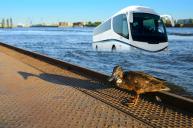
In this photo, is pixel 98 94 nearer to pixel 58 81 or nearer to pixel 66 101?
pixel 66 101

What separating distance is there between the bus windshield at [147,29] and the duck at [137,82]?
18883 mm

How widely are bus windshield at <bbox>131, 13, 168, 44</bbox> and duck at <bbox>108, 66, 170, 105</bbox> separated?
62.0ft

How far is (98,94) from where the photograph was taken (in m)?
10.1

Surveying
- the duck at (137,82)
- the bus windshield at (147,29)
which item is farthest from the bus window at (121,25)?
the duck at (137,82)

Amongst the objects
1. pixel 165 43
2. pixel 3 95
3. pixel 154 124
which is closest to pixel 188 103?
pixel 154 124

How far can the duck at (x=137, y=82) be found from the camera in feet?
28.3

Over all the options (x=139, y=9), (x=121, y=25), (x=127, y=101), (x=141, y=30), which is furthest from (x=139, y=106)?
(x=121, y=25)

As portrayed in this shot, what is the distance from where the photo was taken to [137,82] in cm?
872

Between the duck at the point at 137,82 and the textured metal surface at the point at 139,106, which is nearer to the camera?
the textured metal surface at the point at 139,106

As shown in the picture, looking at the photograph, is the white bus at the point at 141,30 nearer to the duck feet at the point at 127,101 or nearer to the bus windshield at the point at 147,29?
the bus windshield at the point at 147,29

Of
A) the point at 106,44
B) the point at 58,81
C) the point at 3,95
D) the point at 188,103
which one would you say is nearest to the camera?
the point at 188,103

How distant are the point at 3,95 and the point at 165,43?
1967 cm

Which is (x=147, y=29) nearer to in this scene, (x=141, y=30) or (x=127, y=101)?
(x=141, y=30)

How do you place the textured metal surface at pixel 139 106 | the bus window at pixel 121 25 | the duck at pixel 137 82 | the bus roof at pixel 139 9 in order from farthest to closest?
1. the bus window at pixel 121 25
2. the bus roof at pixel 139 9
3. the duck at pixel 137 82
4. the textured metal surface at pixel 139 106
